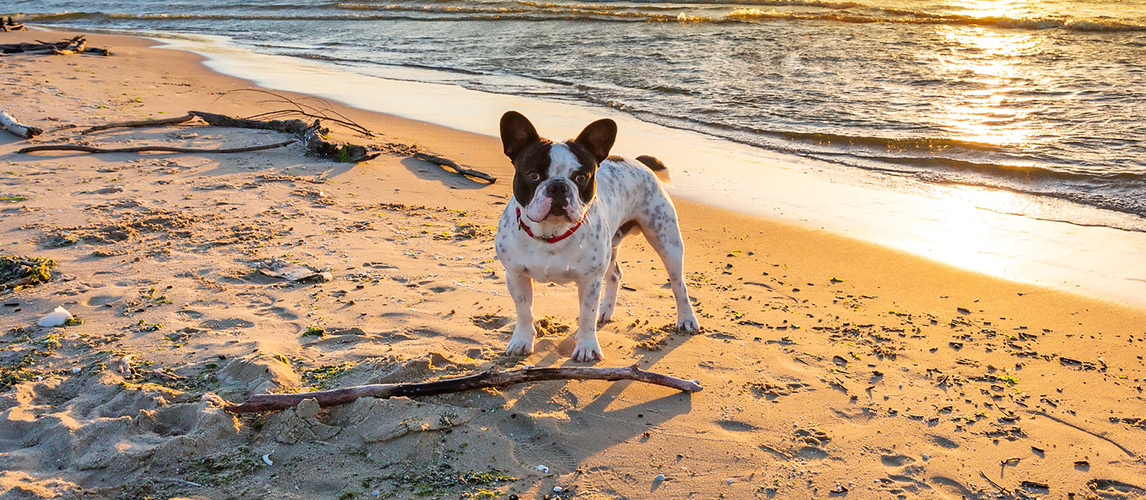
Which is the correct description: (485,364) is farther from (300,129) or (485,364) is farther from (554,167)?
(300,129)

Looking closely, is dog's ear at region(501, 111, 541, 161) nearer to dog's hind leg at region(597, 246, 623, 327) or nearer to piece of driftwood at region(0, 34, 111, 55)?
dog's hind leg at region(597, 246, 623, 327)

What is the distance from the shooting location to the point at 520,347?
5.02m

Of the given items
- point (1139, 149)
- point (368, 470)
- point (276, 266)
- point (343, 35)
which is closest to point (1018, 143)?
point (1139, 149)

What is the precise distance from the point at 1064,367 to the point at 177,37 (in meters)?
28.8

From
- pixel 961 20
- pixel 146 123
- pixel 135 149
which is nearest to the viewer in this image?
pixel 135 149

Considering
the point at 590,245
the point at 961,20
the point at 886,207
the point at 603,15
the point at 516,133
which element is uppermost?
the point at 961,20

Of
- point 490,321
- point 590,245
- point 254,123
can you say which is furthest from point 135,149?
point 590,245

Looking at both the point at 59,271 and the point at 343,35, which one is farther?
the point at 343,35

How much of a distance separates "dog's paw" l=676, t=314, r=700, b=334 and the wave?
25969 mm

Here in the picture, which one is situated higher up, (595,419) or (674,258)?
(674,258)

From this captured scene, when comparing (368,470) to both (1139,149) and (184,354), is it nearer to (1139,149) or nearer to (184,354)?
(184,354)

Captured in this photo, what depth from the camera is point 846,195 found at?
9.49m

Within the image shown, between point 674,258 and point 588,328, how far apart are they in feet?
3.07

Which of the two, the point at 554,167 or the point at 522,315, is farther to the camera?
the point at 522,315
